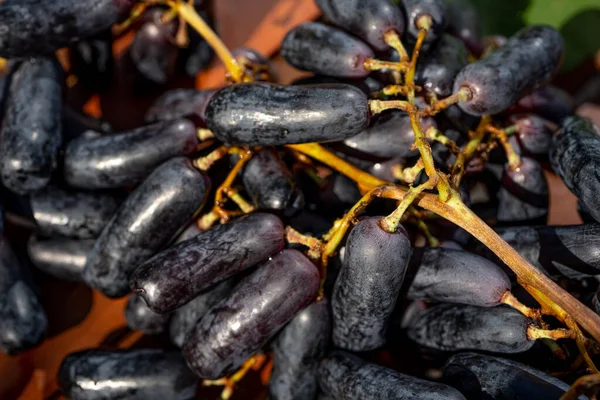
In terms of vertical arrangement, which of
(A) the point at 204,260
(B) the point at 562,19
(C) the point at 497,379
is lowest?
(C) the point at 497,379

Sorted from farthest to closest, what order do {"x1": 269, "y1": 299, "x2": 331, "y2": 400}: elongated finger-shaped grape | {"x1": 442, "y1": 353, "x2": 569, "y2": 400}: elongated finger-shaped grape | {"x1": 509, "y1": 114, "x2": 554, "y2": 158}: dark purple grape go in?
{"x1": 509, "y1": 114, "x2": 554, "y2": 158}: dark purple grape
{"x1": 269, "y1": 299, "x2": 331, "y2": 400}: elongated finger-shaped grape
{"x1": 442, "y1": 353, "x2": 569, "y2": 400}: elongated finger-shaped grape

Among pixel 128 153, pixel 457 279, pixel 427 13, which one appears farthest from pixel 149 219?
pixel 427 13

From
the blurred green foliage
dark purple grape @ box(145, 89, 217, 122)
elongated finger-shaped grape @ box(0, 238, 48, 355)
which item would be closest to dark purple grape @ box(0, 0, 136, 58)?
dark purple grape @ box(145, 89, 217, 122)

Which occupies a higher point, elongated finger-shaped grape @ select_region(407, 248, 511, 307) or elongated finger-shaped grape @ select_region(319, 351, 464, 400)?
elongated finger-shaped grape @ select_region(407, 248, 511, 307)

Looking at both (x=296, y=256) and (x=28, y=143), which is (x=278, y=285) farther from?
(x=28, y=143)

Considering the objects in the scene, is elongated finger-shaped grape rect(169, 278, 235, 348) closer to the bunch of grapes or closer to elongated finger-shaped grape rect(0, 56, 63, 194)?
the bunch of grapes

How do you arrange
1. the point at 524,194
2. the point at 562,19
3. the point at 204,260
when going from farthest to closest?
the point at 562,19
the point at 524,194
the point at 204,260

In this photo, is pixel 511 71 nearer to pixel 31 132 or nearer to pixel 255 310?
pixel 255 310

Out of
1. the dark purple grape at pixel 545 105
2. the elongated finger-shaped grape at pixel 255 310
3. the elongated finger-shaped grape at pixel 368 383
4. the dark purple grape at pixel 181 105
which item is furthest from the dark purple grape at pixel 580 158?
the dark purple grape at pixel 181 105
